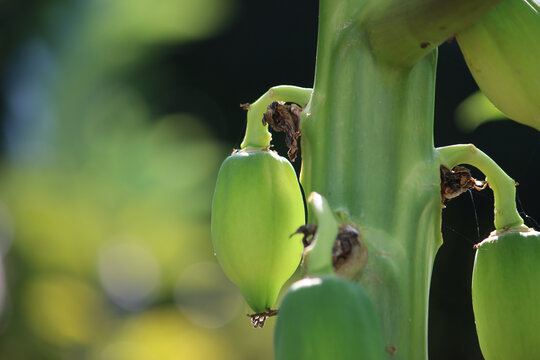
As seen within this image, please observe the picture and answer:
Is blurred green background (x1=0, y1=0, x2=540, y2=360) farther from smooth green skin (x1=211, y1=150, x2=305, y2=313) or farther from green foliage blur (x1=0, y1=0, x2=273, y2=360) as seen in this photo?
smooth green skin (x1=211, y1=150, x2=305, y2=313)

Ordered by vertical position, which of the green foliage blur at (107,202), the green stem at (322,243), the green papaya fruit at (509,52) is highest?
the green papaya fruit at (509,52)

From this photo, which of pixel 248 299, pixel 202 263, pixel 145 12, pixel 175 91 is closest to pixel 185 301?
pixel 202 263

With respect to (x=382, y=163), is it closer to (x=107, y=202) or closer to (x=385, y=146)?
(x=385, y=146)

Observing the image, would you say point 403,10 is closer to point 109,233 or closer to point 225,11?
point 109,233

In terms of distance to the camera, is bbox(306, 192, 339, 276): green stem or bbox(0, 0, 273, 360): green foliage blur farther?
bbox(0, 0, 273, 360): green foliage blur

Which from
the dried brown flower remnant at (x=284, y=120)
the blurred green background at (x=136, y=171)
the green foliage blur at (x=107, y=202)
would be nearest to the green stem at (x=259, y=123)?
the dried brown flower remnant at (x=284, y=120)

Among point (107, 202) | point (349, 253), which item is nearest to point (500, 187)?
point (349, 253)

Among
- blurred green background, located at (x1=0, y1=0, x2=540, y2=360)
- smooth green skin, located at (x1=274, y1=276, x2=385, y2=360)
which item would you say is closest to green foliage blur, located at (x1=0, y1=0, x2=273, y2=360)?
blurred green background, located at (x1=0, y1=0, x2=540, y2=360)

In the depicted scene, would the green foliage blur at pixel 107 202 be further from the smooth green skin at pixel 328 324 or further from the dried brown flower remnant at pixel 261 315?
the smooth green skin at pixel 328 324
